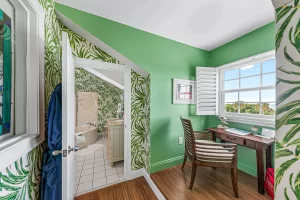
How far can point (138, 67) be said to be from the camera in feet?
5.94

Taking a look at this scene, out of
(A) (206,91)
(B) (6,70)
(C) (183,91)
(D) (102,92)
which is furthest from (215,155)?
(D) (102,92)

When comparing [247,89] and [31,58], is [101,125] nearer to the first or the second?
[31,58]

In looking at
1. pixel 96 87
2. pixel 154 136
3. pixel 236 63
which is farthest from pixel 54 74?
pixel 96 87

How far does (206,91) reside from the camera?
234cm

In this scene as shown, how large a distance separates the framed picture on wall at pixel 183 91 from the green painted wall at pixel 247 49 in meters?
0.71

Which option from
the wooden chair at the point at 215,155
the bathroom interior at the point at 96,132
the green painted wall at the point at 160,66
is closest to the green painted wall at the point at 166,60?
the green painted wall at the point at 160,66

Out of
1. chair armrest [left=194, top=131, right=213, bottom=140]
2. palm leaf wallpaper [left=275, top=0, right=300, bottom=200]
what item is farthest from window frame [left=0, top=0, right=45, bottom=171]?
chair armrest [left=194, top=131, right=213, bottom=140]

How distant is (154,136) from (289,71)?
1671 mm

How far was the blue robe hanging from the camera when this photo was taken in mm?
928

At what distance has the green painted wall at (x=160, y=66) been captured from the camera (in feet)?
5.21

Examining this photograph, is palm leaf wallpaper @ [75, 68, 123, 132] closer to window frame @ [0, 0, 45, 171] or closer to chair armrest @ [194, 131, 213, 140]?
chair armrest @ [194, 131, 213, 140]

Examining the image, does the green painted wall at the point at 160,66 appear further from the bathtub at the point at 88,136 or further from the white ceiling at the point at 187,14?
the bathtub at the point at 88,136

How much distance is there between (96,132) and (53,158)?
10.7 ft

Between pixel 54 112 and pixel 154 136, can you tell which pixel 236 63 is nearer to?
pixel 154 136
